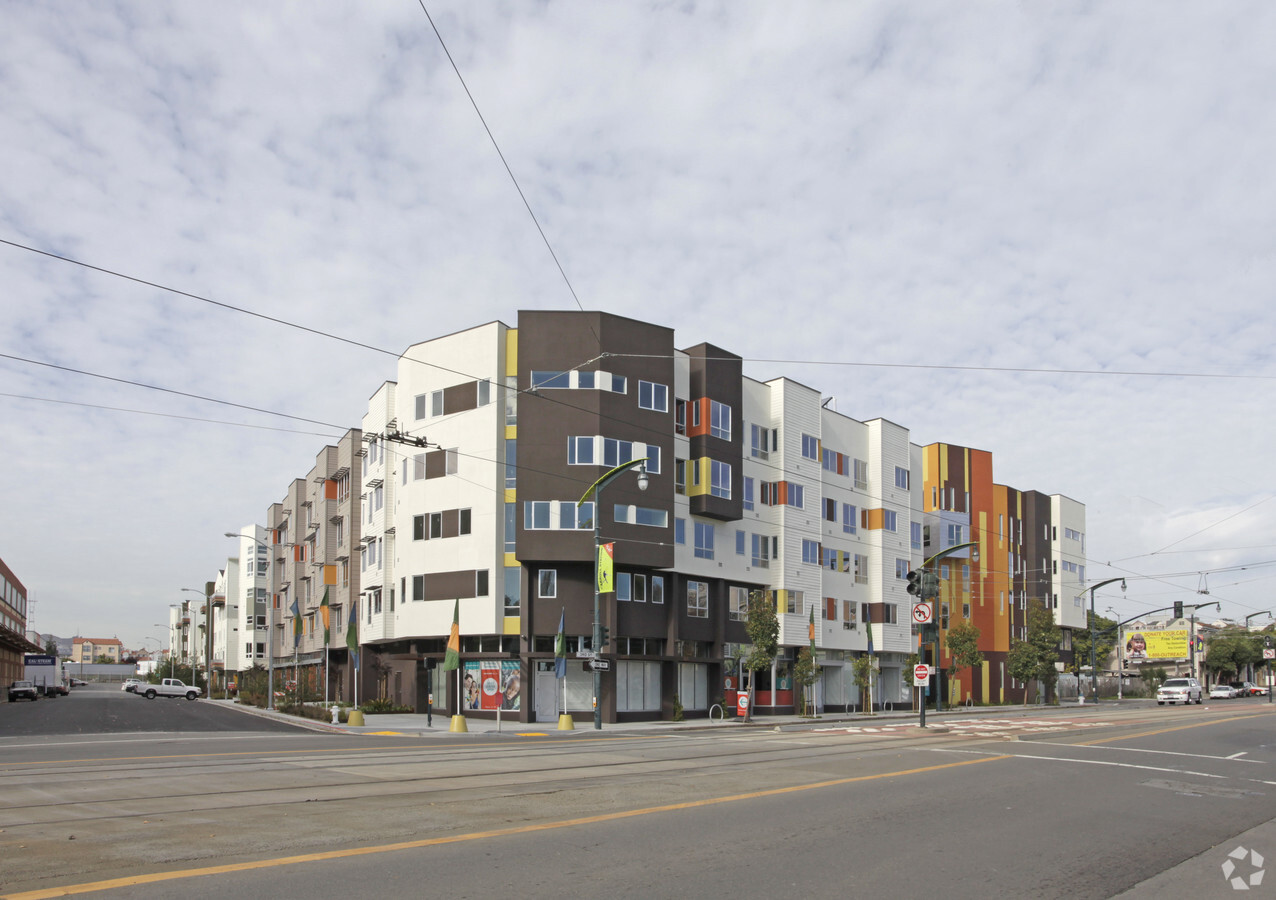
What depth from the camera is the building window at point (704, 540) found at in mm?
48000

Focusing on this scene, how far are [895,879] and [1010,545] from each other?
7417 centimetres

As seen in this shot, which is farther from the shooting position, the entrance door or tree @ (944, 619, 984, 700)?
tree @ (944, 619, 984, 700)

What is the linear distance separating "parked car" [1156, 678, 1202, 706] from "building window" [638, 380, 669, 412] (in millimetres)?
50150

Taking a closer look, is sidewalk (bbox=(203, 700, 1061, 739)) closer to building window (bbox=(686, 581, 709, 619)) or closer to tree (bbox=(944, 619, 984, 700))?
building window (bbox=(686, 581, 709, 619))

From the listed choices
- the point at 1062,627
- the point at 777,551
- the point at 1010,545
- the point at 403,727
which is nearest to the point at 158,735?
the point at 403,727

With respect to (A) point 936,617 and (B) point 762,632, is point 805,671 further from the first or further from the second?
(A) point 936,617

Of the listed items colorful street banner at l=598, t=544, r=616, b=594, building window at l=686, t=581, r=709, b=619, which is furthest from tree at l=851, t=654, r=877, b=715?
colorful street banner at l=598, t=544, r=616, b=594

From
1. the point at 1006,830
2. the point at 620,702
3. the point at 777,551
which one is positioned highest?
the point at 777,551

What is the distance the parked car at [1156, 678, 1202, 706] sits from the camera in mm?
71375

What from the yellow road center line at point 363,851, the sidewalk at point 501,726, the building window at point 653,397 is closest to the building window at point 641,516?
the building window at point 653,397

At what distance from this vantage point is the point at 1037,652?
70.2 m

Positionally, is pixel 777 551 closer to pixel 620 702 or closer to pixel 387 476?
pixel 620 702

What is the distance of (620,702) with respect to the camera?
4388 cm

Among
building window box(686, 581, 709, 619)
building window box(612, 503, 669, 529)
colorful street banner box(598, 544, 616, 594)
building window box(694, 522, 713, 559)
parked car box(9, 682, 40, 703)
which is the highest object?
building window box(612, 503, 669, 529)
